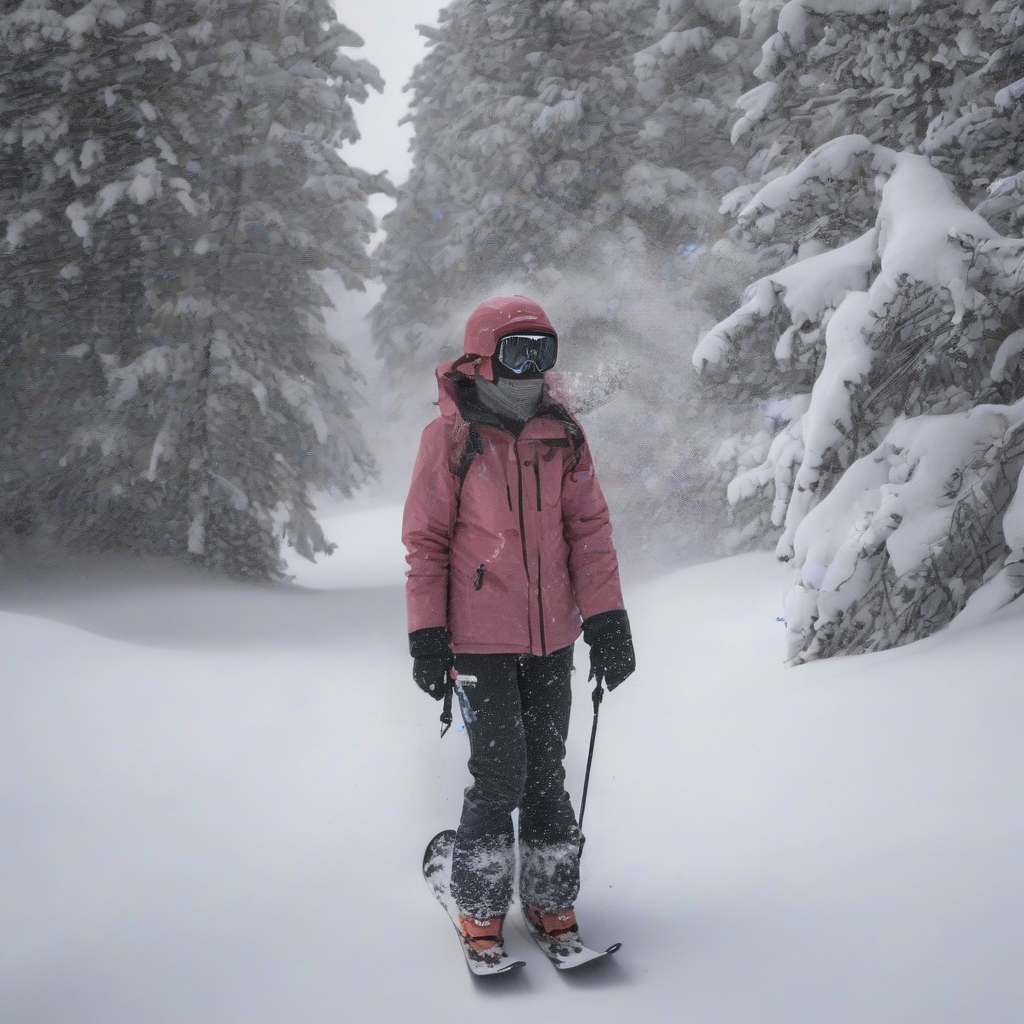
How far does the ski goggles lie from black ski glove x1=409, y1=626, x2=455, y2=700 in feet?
3.20

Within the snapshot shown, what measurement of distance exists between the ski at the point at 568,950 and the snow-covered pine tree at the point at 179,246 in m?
8.87

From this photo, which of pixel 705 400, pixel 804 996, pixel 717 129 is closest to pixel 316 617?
pixel 705 400

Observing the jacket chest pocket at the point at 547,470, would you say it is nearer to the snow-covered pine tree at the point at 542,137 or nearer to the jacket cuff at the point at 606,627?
the jacket cuff at the point at 606,627

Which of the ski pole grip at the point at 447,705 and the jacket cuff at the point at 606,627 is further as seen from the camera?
the jacket cuff at the point at 606,627

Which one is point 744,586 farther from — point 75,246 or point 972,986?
point 75,246

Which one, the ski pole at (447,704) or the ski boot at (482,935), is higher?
the ski pole at (447,704)

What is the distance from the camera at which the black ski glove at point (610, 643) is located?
3.34m

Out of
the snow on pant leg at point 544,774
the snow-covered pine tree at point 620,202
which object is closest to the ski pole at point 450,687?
the snow on pant leg at point 544,774

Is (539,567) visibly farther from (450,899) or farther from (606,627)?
(450,899)

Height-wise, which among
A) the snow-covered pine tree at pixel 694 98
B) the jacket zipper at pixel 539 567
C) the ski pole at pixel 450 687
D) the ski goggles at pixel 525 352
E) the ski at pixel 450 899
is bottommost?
the ski at pixel 450 899

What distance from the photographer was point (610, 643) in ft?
11.0

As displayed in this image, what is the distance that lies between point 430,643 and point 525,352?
1085 mm

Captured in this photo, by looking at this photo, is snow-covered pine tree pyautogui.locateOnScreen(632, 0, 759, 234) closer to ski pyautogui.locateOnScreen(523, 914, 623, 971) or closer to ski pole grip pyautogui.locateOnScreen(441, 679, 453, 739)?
ski pole grip pyautogui.locateOnScreen(441, 679, 453, 739)

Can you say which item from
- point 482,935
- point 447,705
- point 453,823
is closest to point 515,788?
point 447,705
